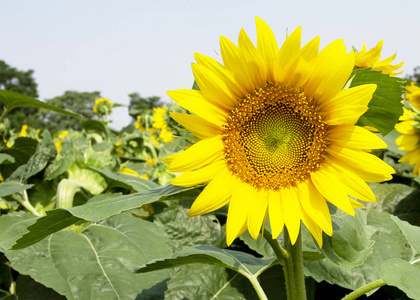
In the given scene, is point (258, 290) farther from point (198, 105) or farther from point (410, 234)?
point (198, 105)

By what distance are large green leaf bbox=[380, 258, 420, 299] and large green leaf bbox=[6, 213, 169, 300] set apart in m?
0.69

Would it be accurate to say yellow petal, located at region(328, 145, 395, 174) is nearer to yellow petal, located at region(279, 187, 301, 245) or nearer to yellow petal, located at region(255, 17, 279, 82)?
yellow petal, located at region(279, 187, 301, 245)

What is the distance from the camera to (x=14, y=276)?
1.74 meters

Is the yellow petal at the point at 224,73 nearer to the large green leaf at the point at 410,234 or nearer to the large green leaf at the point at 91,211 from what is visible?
the large green leaf at the point at 91,211

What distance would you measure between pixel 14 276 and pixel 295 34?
146 centimetres

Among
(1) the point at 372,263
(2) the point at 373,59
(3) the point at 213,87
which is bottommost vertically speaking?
(1) the point at 372,263

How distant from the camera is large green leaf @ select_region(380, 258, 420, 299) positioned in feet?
2.56

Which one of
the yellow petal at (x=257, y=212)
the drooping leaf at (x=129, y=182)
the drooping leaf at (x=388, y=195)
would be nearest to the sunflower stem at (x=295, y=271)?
the yellow petal at (x=257, y=212)

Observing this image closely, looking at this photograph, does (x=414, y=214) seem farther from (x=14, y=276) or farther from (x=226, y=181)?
(x=14, y=276)

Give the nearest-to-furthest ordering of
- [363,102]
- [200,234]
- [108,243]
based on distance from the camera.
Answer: [363,102], [108,243], [200,234]

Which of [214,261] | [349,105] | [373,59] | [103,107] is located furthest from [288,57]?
[103,107]

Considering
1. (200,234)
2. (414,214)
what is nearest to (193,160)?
(200,234)

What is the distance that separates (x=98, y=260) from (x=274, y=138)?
69 cm

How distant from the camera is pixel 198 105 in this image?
1.01 m
